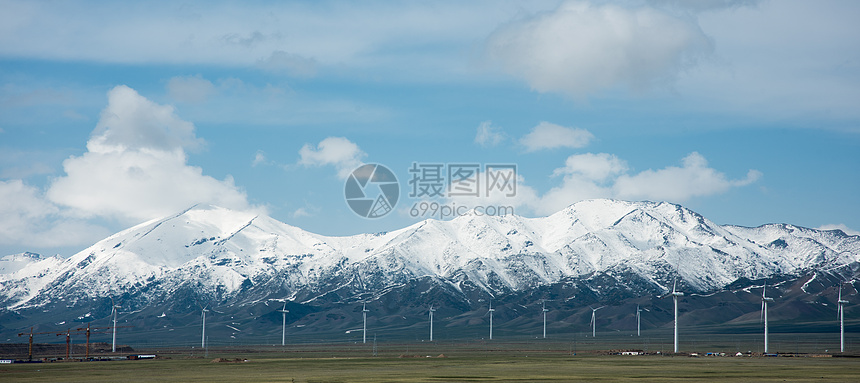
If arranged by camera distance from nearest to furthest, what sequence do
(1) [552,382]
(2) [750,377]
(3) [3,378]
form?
(1) [552,382] → (2) [750,377] → (3) [3,378]

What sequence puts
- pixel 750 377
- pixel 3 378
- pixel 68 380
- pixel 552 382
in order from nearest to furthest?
pixel 552 382, pixel 750 377, pixel 68 380, pixel 3 378

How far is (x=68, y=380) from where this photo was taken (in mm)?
115500

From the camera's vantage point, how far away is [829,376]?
108 meters

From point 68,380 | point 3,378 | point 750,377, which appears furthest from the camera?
point 3,378

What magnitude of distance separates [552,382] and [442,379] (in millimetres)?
16404

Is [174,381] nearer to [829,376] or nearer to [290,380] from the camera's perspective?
[290,380]

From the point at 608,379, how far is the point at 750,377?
777 inches

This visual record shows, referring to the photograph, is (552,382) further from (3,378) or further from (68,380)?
(3,378)

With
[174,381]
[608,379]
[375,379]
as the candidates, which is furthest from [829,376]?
[174,381]

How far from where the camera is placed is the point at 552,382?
3871 inches

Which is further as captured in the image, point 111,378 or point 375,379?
point 111,378

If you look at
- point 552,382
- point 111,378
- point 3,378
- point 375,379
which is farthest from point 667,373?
point 3,378

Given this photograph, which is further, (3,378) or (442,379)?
(3,378)

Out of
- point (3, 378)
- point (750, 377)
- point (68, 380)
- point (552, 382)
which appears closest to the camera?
point (552, 382)
